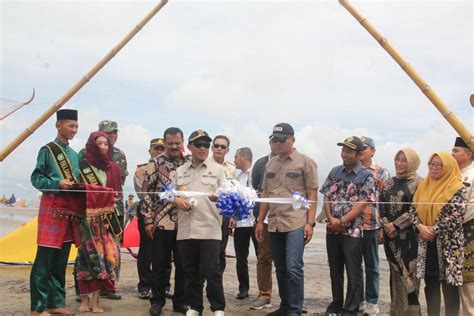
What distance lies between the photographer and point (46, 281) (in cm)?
498

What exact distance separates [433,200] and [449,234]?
13.1 inches

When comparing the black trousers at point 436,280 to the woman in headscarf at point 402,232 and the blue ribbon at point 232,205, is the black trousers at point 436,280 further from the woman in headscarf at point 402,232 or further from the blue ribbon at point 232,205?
the blue ribbon at point 232,205

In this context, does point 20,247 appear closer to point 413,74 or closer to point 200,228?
point 200,228

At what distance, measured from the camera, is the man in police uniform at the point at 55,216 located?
4.92m

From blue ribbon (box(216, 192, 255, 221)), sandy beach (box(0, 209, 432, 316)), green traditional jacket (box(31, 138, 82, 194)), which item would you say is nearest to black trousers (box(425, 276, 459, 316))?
sandy beach (box(0, 209, 432, 316))

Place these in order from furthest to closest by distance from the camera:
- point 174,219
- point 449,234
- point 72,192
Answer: point 174,219 → point 72,192 → point 449,234

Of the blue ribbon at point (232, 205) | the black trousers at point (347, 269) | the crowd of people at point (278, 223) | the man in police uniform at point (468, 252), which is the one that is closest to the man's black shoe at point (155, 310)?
the crowd of people at point (278, 223)

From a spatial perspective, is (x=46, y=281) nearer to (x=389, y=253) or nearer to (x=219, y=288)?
(x=219, y=288)

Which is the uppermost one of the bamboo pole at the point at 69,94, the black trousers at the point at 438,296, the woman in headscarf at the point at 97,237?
the bamboo pole at the point at 69,94

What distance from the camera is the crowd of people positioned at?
4.85 metres

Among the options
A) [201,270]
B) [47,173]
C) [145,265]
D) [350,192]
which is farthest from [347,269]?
[47,173]

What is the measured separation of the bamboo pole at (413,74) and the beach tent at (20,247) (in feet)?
18.5

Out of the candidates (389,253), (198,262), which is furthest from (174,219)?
(389,253)

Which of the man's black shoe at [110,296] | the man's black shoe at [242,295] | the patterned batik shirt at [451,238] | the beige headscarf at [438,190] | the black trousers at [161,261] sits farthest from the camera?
the man's black shoe at [242,295]
